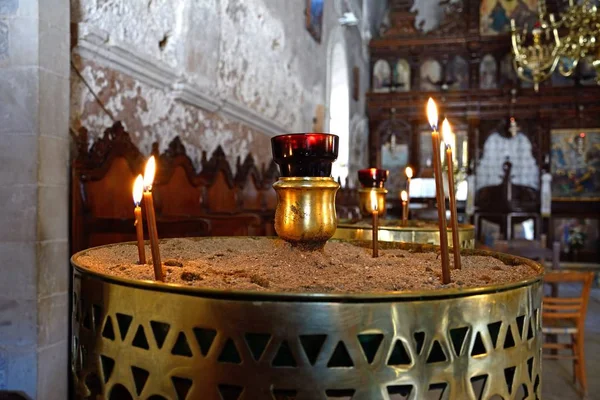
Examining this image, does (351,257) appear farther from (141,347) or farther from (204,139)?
(204,139)

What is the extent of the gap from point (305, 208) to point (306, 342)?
0.25 metres

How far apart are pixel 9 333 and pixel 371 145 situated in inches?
489

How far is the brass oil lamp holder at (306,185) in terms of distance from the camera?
72 centimetres

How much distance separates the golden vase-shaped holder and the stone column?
194 cm

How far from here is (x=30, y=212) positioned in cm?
232

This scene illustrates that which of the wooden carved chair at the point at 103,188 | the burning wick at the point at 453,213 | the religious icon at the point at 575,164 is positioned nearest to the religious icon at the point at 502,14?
the religious icon at the point at 575,164

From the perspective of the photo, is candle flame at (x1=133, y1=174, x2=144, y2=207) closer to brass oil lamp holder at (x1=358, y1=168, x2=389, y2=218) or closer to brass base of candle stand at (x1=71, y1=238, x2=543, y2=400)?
brass base of candle stand at (x1=71, y1=238, x2=543, y2=400)

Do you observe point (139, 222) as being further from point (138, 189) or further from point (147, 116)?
point (147, 116)

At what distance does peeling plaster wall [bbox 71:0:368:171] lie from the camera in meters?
3.21

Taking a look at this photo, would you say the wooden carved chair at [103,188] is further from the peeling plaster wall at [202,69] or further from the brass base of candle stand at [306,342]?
the brass base of candle stand at [306,342]

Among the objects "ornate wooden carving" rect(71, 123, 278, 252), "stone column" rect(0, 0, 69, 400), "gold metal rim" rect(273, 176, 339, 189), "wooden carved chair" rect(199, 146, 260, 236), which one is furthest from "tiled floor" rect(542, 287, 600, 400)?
"gold metal rim" rect(273, 176, 339, 189)

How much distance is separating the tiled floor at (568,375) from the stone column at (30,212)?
10.6 feet

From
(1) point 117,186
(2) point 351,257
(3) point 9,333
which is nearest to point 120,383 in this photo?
(2) point 351,257

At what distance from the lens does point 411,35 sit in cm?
1403
